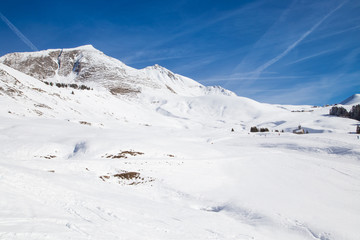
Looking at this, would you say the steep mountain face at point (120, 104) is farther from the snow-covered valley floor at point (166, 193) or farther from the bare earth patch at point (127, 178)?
the bare earth patch at point (127, 178)

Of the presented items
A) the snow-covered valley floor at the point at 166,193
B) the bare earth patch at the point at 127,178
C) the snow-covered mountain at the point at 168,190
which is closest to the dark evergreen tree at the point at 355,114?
the snow-covered mountain at the point at 168,190

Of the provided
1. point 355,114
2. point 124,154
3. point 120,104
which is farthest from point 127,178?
point 355,114

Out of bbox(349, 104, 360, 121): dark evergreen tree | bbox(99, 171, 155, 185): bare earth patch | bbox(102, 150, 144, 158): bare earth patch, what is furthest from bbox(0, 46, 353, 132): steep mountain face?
bbox(99, 171, 155, 185): bare earth patch

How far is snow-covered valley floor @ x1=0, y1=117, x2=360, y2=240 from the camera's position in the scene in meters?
7.76

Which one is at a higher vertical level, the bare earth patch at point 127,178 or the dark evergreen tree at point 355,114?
the dark evergreen tree at point 355,114

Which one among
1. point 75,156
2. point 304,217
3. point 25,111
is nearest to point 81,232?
point 304,217

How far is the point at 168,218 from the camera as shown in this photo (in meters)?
9.87

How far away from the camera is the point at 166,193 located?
15391 millimetres

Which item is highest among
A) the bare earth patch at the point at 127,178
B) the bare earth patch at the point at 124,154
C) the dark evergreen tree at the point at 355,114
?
the dark evergreen tree at the point at 355,114

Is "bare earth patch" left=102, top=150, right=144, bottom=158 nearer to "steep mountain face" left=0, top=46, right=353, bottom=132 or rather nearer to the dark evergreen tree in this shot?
"steep mountain face" left=0, top=46, right=353, bottom=132

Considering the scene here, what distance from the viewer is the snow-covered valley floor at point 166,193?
305 inches

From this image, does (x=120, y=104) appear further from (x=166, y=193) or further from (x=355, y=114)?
(x=355, y=114)

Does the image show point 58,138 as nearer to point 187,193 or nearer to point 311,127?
point 187,193

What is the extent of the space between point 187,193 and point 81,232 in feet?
32.4
